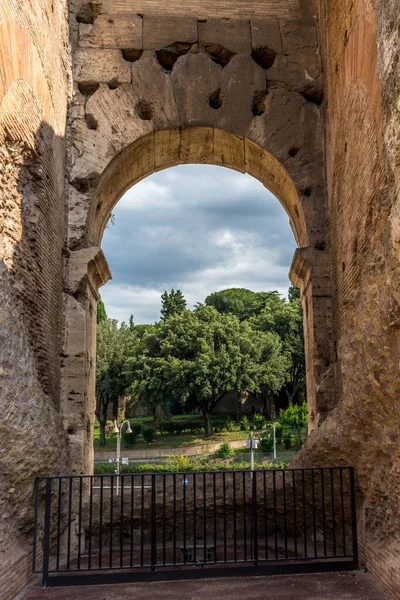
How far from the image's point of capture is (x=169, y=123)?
7.89 meters

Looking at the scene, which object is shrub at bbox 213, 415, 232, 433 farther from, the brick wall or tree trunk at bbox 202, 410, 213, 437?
the brick wall

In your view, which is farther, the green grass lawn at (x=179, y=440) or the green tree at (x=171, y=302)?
the green tree at (x=171, y=302)

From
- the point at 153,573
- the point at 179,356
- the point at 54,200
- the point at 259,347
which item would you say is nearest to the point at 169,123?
the point at 54,200

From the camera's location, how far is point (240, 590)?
506 cm

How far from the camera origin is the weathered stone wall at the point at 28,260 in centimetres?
502

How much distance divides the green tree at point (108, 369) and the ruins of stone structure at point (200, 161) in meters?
23.2

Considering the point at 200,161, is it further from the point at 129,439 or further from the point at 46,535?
the point at 129,439

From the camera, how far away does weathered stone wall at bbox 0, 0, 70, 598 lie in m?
5.02

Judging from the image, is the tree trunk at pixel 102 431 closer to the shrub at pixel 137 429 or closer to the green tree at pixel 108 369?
the green tree at pixel 108 369

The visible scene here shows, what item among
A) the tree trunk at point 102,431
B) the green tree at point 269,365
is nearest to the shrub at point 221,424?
the green tree at point 269,365

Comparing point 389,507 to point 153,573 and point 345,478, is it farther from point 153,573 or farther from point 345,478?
point 153,573

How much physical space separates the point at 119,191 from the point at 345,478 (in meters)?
5.36

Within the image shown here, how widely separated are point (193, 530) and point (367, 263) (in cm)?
377

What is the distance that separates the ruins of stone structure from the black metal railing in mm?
290
